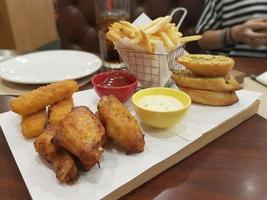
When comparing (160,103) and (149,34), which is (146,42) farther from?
(160,103)

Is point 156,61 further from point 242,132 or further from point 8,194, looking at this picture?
point 8,194

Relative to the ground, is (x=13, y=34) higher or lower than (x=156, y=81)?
lower

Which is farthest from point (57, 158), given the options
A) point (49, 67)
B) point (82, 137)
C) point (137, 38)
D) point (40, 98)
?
point (49, 67)

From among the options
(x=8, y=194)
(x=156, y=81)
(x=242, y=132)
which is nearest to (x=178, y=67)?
(x=156, y=81)

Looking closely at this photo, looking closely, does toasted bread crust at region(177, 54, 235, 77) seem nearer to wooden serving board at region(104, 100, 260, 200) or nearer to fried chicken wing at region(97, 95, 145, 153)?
wooden serving board at region(104, 100, 260, 200)

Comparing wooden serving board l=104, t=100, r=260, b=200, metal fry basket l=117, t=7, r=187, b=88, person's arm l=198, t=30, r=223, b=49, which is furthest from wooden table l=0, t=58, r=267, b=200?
person's arm l=198, t=30, r=223, b=49
